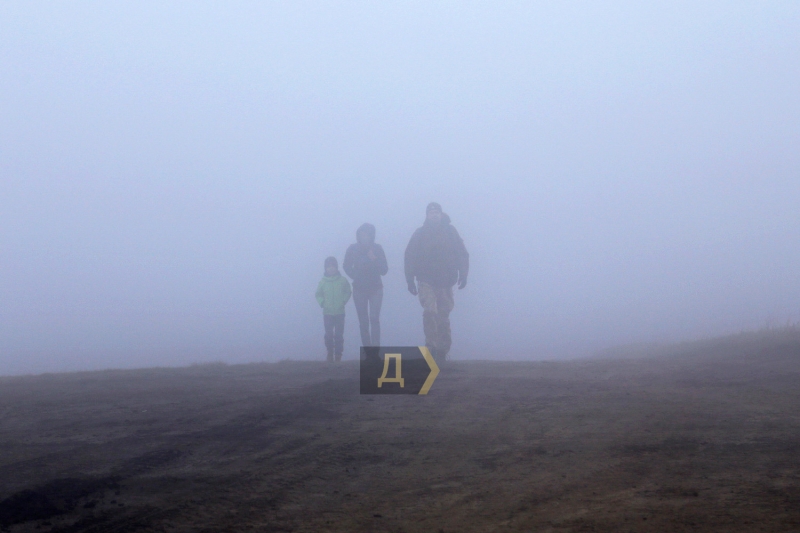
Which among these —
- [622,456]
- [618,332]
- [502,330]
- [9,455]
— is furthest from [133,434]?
[502,330]

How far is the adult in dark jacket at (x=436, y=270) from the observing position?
11281mm

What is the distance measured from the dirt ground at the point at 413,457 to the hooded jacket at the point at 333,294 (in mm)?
5473

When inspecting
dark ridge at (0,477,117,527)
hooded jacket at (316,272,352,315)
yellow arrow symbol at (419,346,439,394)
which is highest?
hooded jacket at (316,272,352,315)

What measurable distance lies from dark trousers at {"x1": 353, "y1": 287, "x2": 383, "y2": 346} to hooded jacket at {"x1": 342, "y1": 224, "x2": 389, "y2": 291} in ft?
0.32

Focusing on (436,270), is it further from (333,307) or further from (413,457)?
(413,457)

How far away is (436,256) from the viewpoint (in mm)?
11375

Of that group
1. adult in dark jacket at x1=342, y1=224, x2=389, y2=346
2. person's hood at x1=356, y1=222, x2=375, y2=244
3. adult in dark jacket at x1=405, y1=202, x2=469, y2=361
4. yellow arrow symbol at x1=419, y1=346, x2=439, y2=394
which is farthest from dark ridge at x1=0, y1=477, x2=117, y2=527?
person's hood at x1=356, y1=222, x2=375, y2=244

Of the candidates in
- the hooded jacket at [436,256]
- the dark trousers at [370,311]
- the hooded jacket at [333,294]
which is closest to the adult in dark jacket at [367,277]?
the dark trousers at [370,311]

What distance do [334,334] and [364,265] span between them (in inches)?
56.0

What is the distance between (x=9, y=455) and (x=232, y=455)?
1.47 m

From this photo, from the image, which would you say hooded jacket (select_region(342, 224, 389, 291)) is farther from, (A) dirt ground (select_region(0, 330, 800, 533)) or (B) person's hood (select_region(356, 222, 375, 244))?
(A) dirt ground (select_region(0, 330, 800, 533))

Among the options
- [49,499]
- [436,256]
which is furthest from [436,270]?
[49,499]

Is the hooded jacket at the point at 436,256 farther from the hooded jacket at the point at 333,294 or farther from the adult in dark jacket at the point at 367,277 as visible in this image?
the hooded jacket at the point at 333,294

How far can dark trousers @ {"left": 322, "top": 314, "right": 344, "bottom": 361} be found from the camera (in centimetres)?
1319
